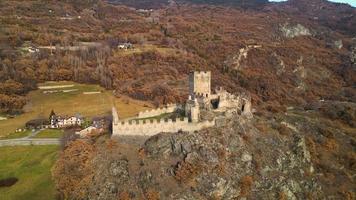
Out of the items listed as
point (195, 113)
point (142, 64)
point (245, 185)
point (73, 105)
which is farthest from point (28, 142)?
point (142, 64)

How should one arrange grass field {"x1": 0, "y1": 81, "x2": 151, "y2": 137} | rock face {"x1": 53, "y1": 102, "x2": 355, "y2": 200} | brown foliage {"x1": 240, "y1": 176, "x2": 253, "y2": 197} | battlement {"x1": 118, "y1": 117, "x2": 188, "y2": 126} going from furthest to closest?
grass field {"x1": 0, "y1": 81, "x2": 151, "y2": 137} → battlement {"x1": 118, "y1": 117, "x2": 188, "y2": 126} → brown foliage {"x1": 240, "y1": 176, "x2": 253, "y2": 197} → rock face {"x1": 53, "y1": 102, "x2": 355, "y2": 200}

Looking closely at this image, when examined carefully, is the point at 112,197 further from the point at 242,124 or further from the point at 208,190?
the point at 242,124

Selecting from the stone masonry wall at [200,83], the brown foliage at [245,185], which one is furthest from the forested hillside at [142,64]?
the brown foliage at [245,185]

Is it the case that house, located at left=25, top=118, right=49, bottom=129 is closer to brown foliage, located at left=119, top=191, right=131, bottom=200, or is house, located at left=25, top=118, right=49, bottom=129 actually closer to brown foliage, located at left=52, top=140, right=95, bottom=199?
brown foliage, located at left=52, top=140, right=95, bottom=199

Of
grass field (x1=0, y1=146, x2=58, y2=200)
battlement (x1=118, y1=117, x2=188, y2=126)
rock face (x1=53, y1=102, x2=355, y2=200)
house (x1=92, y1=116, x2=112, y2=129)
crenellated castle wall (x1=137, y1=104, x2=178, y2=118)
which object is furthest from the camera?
house (x1=92, y1=116, x2=112, y2=129)

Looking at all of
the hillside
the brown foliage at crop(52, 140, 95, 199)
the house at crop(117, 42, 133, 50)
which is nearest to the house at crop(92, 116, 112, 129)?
the brown foliage at crop(52, 140, 95, 199)

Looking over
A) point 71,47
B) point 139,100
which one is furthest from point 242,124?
point 71,47
